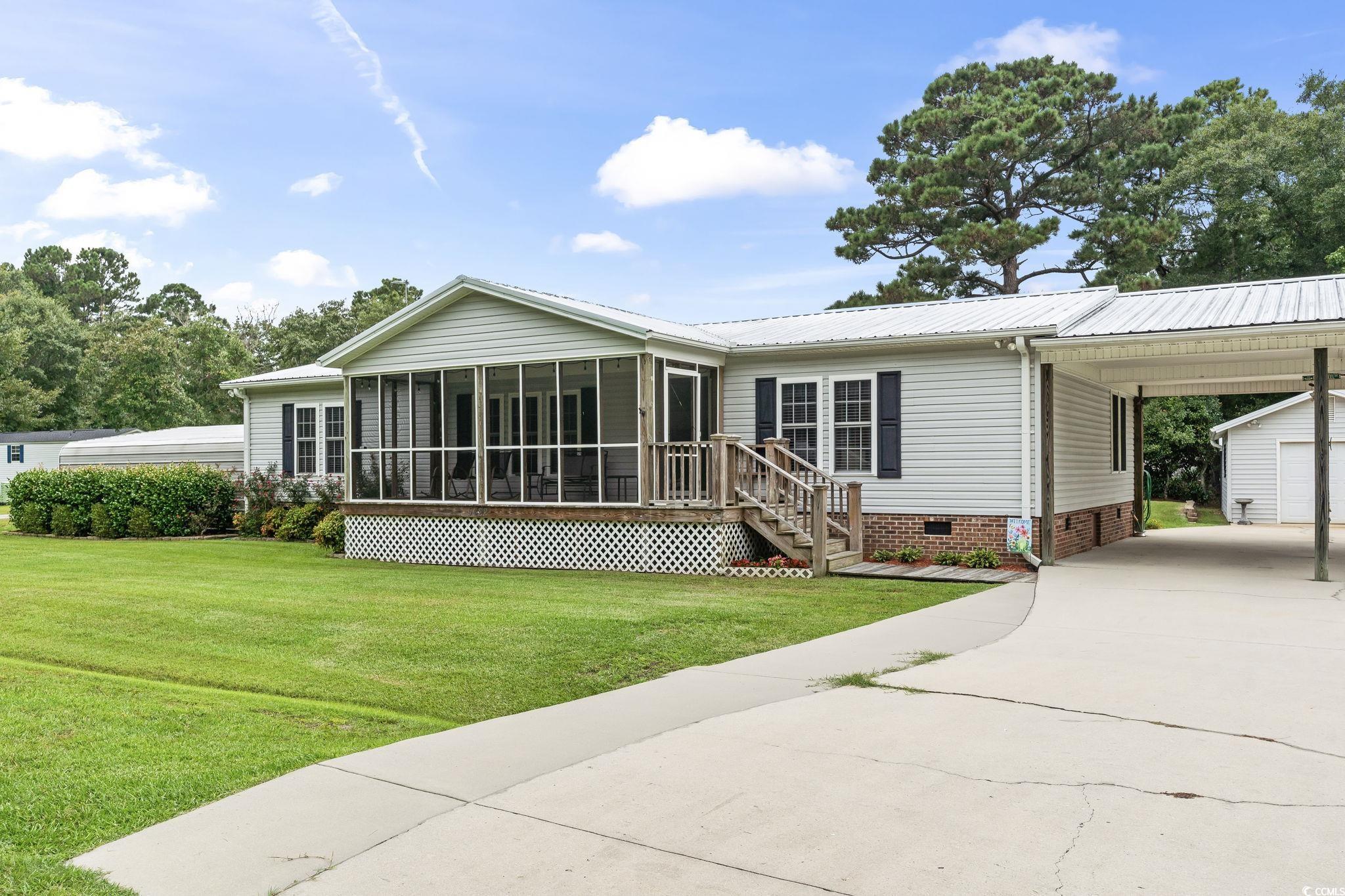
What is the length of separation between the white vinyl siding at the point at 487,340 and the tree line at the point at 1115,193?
19241 millimetres

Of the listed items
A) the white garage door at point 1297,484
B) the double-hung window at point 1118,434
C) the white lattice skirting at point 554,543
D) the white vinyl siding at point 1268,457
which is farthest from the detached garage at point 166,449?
the white garage door at point 1297,484

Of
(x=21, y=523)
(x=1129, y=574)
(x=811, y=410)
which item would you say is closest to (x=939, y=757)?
(x=1129, y=574)

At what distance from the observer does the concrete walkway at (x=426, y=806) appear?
3.62 meters

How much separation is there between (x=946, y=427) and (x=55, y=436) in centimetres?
3585

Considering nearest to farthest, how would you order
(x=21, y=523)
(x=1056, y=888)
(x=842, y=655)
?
(x=1056, y=888) → (x=842, y=655) → (x=21, y=523)

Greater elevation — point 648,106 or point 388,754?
point 648,106

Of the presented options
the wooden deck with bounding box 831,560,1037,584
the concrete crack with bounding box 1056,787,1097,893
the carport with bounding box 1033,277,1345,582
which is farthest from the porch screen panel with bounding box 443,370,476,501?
the concrete crack with bounding box 1056,787,1097,893

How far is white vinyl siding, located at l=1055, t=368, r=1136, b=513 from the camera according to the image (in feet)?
48.9

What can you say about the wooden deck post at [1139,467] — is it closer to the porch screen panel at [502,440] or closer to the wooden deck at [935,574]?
the wooden deck at [935,574]

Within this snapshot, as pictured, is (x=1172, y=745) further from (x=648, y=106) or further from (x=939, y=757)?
(x=648, y=106)

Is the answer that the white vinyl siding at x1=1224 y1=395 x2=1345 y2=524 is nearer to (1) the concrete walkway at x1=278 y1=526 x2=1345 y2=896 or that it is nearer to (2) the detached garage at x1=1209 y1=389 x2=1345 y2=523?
(2) the detached garage at x1=1209 y1=389 x2=1345 y2=523

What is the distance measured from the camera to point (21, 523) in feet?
70.9

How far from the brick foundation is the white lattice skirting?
75.5 inches

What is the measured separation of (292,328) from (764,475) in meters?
30.7
